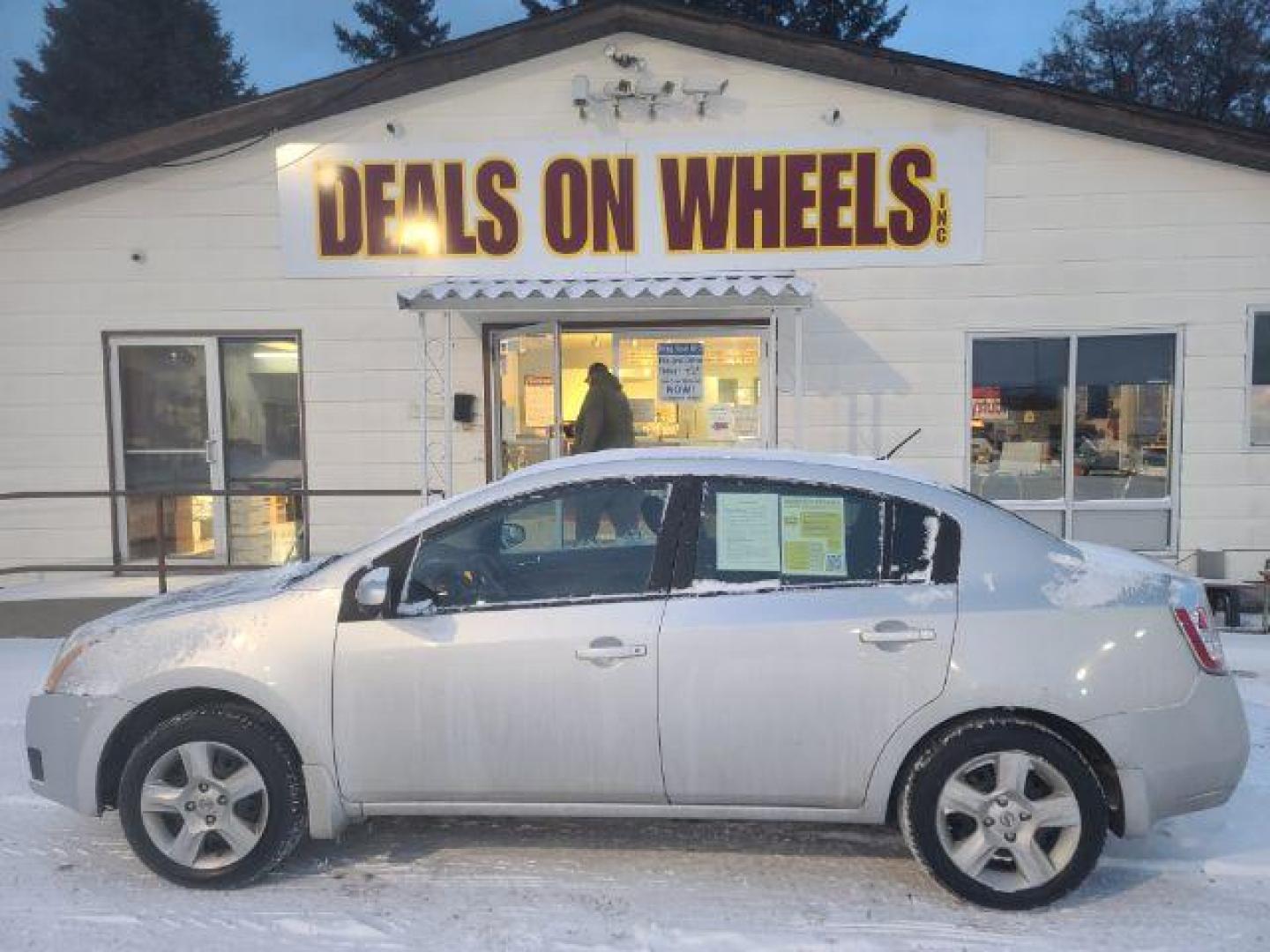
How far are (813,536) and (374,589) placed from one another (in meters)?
1.62

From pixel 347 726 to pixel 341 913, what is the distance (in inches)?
25.4

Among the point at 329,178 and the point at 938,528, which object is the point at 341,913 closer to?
the point at 938,528

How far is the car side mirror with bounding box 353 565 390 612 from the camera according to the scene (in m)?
3.73

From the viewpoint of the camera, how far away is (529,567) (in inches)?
166

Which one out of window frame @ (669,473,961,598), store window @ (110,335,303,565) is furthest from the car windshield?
store window @ (110,335,303,565)

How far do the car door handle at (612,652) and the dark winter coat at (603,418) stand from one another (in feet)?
17.7

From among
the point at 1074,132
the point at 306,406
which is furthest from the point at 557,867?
the point at 1074,132

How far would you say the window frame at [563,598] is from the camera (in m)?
3.78

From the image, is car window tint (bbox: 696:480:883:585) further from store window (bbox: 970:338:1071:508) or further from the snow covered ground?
store window (bbox: 970:338:1071:508)

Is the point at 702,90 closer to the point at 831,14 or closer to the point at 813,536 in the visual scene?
the point at 813,536

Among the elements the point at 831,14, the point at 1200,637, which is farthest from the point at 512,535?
the point at 831,14

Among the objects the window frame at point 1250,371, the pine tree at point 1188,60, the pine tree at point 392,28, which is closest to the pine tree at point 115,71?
the pine tree at point 392,28

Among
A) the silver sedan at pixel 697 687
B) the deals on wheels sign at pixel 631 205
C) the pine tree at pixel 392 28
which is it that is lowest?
the silver sedan at pixel 697 687

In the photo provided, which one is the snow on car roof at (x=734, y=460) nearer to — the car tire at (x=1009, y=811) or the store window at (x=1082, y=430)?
the car tire at (x=1009, y=811)
